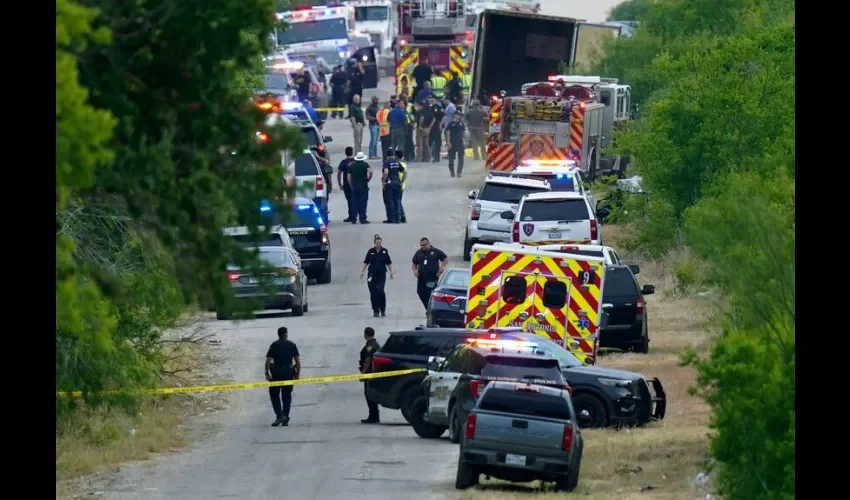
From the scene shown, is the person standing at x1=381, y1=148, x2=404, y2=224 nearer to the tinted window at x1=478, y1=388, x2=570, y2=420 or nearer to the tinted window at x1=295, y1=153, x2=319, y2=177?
the tinted window at x1=295, y1=153, x2=319, y2=177

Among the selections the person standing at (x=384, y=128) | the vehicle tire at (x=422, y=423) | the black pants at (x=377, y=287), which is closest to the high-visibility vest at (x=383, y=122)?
the person standing at (x=384, y=128)

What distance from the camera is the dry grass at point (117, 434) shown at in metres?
21.3

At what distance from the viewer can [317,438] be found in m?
22.9

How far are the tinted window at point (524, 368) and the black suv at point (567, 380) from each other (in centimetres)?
150

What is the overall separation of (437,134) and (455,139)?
119 inches

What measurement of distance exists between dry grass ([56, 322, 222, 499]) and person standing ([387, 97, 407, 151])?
23.6 metres

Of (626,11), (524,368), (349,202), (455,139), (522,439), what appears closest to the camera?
(522,439)

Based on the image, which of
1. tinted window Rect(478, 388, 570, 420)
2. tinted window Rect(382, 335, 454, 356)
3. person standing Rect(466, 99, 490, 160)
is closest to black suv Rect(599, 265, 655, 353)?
tinted window Rect(382, 335, 454, 356)

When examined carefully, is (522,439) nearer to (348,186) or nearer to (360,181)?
(360,181)

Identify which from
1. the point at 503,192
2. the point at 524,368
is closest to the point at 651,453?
the point at 524,368

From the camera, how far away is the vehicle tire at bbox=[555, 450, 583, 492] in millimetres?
18750

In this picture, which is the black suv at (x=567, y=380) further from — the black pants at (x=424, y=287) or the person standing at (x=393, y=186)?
the person standing at (x=393, y=186)

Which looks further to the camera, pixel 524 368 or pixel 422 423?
pixel 422 423
